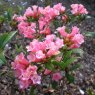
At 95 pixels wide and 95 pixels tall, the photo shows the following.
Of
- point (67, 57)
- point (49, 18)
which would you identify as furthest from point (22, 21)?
point (67, 57)

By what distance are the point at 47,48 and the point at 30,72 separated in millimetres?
214

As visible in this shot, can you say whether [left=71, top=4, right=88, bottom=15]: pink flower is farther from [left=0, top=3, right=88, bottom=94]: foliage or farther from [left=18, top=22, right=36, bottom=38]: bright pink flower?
[left=18, top=22, right=36, bottom=38]: bright pink flower

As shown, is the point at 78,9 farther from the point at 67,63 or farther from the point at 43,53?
the point at 43,53

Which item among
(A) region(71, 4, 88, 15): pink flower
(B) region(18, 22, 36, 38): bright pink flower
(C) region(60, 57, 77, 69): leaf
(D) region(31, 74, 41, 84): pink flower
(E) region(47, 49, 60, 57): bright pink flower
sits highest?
(A) region(71, 4, 88, 15): pink flower

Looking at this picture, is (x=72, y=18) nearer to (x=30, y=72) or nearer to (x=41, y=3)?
(x=30, y=72)

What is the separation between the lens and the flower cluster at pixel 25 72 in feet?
8.14

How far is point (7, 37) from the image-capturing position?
2738 millimetres

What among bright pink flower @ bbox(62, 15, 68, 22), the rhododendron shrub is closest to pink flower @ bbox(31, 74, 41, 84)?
the rhododendron shrub

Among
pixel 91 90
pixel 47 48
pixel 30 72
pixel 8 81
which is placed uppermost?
pixel 47 48

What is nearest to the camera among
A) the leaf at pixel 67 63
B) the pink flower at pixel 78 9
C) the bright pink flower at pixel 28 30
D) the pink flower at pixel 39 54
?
the pink flower at pixel 39 54

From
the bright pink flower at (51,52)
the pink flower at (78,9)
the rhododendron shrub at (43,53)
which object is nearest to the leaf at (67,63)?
the rhododendron shrub at (43,53)

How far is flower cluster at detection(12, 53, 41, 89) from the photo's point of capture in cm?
248

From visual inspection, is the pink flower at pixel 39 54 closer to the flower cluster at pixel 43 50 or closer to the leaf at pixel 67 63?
the flower cluster at pixel 43 50

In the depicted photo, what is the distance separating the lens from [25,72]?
8.19 feet
